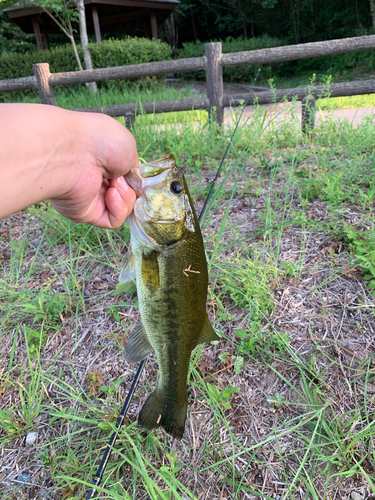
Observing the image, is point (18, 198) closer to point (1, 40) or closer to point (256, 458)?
point (256, 458)

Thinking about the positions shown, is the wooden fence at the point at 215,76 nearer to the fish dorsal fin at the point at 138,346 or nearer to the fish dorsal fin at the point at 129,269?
the fish dorsal fin at the point at 129,269

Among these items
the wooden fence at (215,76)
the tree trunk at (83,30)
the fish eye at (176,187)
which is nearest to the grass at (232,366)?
the fish eye at (176,187)

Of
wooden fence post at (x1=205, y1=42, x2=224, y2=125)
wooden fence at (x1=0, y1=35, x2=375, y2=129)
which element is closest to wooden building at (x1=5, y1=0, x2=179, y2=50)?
wooden fence at (x1=0, y1=35, x2=375, y2=129)

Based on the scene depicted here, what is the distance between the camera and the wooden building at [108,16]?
1577 cm

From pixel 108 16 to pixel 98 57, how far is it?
8101 mm

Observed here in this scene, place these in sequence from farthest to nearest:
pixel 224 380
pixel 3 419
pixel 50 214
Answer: pixel 50 214
pixel 224 380
pixel 3 419

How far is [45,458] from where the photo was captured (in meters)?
1.73

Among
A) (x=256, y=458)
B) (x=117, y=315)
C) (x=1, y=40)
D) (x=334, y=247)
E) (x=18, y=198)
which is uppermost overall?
(x=1, y=40)

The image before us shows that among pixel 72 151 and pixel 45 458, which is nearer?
pixel 72 151

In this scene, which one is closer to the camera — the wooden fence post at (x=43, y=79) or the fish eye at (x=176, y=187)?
the fish eye at (x=176, y=187)

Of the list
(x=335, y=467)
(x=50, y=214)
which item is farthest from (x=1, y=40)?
(x=335, y=467)

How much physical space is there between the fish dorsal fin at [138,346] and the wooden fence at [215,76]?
4459 mm

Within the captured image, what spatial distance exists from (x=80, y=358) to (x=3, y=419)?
56cm

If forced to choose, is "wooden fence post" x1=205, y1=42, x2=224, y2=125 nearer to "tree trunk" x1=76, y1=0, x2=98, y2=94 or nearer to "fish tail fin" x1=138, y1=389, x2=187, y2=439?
"fish tail fin" x1=138, y1=389, x2=187, y2=439
